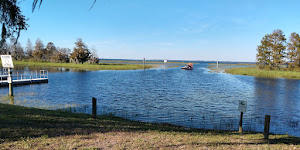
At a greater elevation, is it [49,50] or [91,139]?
[49,50]

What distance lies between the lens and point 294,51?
66.2 meters

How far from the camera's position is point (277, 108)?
19984 millimetres

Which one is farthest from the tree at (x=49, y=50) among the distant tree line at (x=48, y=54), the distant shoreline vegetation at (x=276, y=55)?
the distant shoreline vegetation at (x=276, y=55)

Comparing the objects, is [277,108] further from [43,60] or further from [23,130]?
[43,60]

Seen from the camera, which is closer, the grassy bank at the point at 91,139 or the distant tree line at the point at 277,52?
the grassy bank at the point at 91,139

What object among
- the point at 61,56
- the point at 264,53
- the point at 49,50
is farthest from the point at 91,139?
the point at 49,50

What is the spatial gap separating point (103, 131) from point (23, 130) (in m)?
3.16

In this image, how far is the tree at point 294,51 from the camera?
65.1 meters

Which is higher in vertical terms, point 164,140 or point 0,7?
point 0,7

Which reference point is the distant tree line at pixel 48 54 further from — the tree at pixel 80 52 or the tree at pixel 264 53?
the tree at pixel 264 53

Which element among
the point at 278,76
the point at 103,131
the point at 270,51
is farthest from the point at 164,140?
the point at 270,51

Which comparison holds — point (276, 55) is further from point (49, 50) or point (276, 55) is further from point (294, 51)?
point (49, 50)

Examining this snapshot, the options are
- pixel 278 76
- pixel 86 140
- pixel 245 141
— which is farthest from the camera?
pixel 278 76

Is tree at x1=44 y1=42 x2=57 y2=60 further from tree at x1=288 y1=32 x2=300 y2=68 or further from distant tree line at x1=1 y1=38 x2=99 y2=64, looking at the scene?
tree at x1=288 y1=32 x2=300 y2=68
